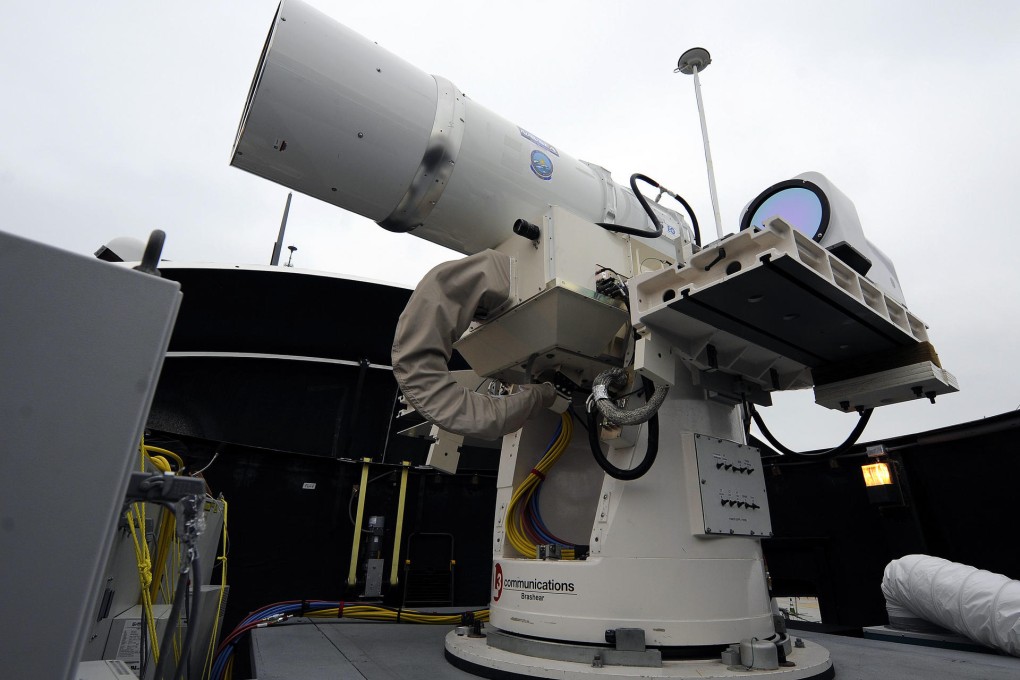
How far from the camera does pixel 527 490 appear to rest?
8.48 ft

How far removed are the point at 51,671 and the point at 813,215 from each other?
112 inches

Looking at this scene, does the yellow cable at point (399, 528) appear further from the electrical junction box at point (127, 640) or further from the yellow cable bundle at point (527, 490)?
the electrical junction box at point (127, 640)

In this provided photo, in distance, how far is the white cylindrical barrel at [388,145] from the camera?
2.00m

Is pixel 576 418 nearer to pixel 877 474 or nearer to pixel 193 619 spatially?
pixel 193 619

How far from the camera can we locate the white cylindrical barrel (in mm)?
2000

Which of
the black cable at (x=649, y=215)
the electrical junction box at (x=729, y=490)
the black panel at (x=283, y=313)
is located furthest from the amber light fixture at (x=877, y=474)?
the black panel at (x=283, y=313)

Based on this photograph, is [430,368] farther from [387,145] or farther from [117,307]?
[117,307]

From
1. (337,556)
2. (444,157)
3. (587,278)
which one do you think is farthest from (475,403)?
(337,556)

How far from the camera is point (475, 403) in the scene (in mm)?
2174

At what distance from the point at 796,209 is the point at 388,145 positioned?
1.93 metres

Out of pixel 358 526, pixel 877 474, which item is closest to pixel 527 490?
pixel 358 526

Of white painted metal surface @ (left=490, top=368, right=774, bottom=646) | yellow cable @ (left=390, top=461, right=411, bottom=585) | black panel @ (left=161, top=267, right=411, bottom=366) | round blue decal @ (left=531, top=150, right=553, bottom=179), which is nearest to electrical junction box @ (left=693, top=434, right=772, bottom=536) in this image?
white painted metal surface @ (left=490, top=368, right=774, bottom=646)

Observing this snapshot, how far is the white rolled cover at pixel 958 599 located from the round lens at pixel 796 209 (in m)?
1.75

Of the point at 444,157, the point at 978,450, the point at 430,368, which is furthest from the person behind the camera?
the point at 978,450
